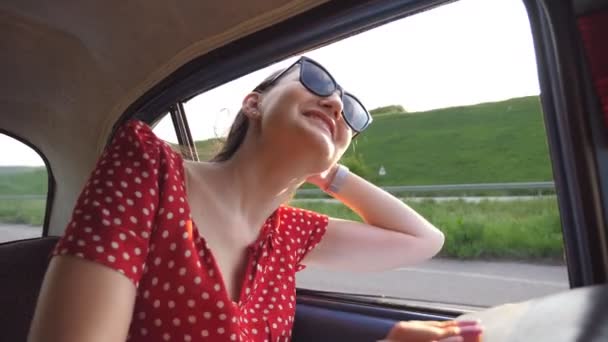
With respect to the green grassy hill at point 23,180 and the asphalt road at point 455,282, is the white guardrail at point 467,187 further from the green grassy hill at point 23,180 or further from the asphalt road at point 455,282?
the green grassy hill at point 23,180

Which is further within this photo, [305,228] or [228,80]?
[228,80]

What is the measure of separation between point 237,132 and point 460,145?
66cm

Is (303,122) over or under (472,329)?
over

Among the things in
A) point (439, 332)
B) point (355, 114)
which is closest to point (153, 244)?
point (439, 332)

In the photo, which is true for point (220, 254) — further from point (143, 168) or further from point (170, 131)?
point (170, 131)

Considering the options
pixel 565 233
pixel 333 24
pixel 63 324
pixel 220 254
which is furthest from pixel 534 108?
pixel 63 324

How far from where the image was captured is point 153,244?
1.09 m

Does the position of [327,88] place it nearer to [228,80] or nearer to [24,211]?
[228,80]

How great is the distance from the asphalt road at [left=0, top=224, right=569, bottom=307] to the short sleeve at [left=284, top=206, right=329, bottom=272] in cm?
22

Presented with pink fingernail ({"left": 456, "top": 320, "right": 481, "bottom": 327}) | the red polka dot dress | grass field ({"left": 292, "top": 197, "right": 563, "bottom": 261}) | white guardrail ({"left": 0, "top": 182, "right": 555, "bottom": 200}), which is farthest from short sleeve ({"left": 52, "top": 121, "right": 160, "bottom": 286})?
grass field ({"left": 292, "top": 197, "right": 563, "bottom": 261})

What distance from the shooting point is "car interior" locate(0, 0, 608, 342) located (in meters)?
1.21

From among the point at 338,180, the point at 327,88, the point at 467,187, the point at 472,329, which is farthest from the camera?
the point at 338,180

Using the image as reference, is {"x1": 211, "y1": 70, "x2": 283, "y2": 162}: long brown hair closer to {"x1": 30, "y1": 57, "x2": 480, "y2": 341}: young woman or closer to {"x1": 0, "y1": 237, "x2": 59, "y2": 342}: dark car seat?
{"x1": 30, "y1": 57, "x2": 480, "y2": 341}: young woman

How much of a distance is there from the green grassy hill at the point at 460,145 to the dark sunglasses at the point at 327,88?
0.57 ft
